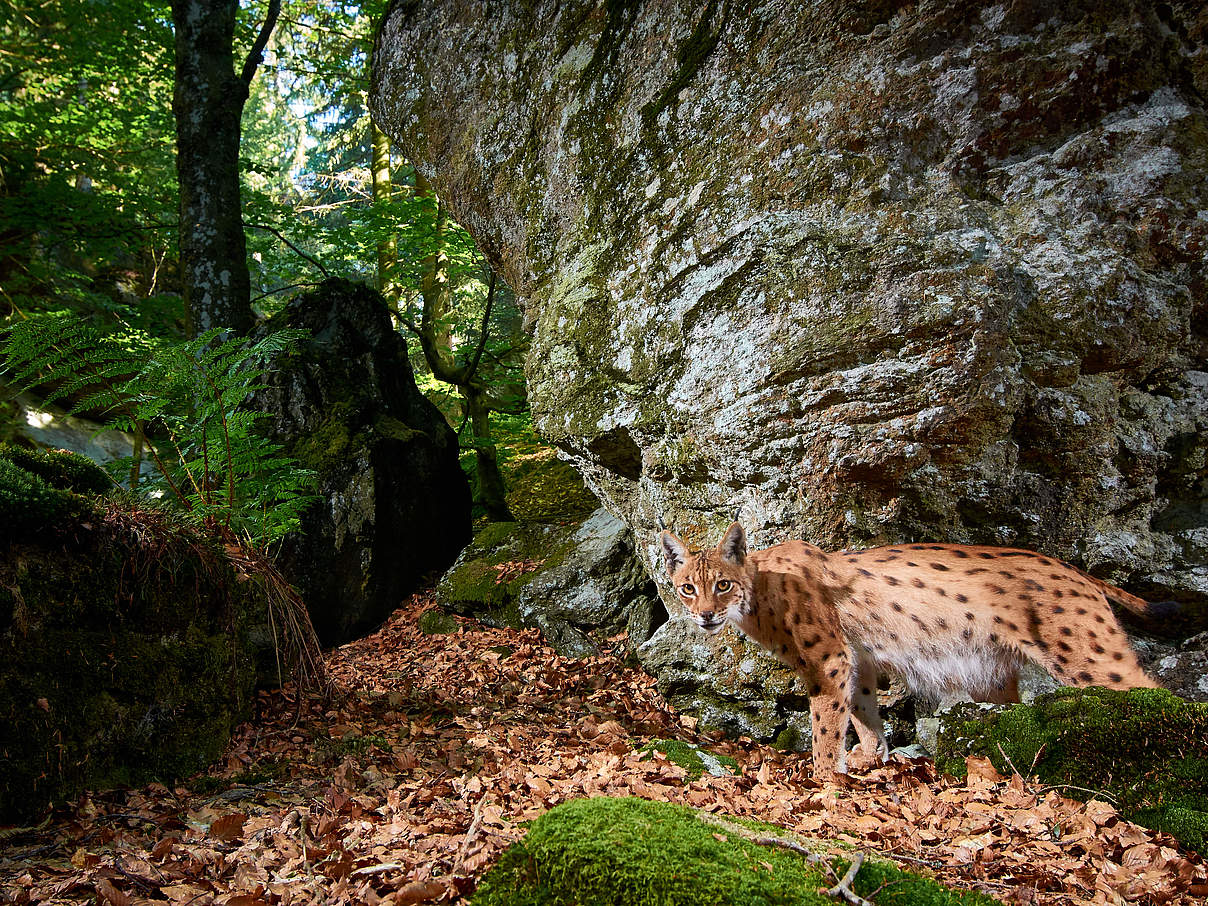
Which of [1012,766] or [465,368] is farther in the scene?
[465,368]

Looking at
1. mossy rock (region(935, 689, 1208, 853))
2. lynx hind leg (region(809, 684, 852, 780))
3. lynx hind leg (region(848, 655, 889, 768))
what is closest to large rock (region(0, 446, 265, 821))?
lynx hind leg (region(809, 684, 852, 780))

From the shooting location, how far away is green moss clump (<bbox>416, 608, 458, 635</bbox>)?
9.42 meters

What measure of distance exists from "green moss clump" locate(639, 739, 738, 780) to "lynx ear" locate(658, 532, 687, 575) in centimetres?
142

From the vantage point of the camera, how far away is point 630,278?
279 inches

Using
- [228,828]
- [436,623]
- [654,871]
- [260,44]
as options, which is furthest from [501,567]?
[260,44]

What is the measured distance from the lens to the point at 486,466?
13.6 metres

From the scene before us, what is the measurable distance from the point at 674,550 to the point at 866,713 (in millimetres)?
1979

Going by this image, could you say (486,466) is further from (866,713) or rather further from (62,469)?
(866,713)

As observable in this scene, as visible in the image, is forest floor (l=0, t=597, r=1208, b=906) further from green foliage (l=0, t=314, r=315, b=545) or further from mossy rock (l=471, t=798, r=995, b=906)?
green foliage (l=0, t=314, r=315, b=545)

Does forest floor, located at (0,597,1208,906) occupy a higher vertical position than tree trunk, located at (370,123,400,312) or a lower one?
lower

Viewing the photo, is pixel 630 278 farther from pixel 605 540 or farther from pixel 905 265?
pixel 605 540

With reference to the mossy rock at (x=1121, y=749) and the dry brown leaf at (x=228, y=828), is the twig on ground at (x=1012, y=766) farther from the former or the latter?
the dry brown leaf at (x=228, y=828)

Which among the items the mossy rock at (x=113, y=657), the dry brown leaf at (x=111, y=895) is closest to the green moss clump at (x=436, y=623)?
the mossy rock at (x=113, y=657)

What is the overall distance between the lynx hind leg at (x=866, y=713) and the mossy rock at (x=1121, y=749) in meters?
1.28
